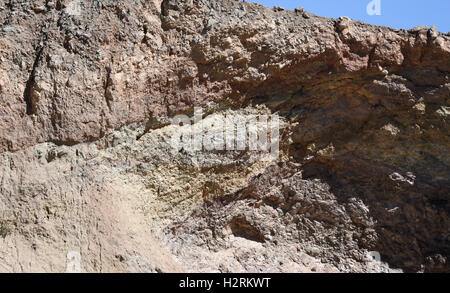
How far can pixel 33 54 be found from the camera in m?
5.82

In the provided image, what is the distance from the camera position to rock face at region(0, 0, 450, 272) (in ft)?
17.9

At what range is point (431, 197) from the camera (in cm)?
655

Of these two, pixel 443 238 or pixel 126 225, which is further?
pixel 443 238

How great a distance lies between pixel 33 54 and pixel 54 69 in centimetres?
31

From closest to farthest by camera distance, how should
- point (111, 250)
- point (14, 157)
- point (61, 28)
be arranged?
point (111, 250)
point (14, 157)
point (61, 28)

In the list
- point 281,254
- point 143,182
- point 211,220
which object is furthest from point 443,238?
point 143,182

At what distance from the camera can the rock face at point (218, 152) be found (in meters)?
5.46

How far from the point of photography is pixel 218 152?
608cm

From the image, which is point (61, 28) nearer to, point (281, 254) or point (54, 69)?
point (54, 69)

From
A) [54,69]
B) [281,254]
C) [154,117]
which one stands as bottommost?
[281,254]

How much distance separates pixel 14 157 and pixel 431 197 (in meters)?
4.52

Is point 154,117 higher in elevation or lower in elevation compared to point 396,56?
lower

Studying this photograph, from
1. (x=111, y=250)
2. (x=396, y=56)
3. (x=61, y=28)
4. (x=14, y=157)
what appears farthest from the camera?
(x=396, y=56)

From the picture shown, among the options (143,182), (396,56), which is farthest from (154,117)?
(396,56)
